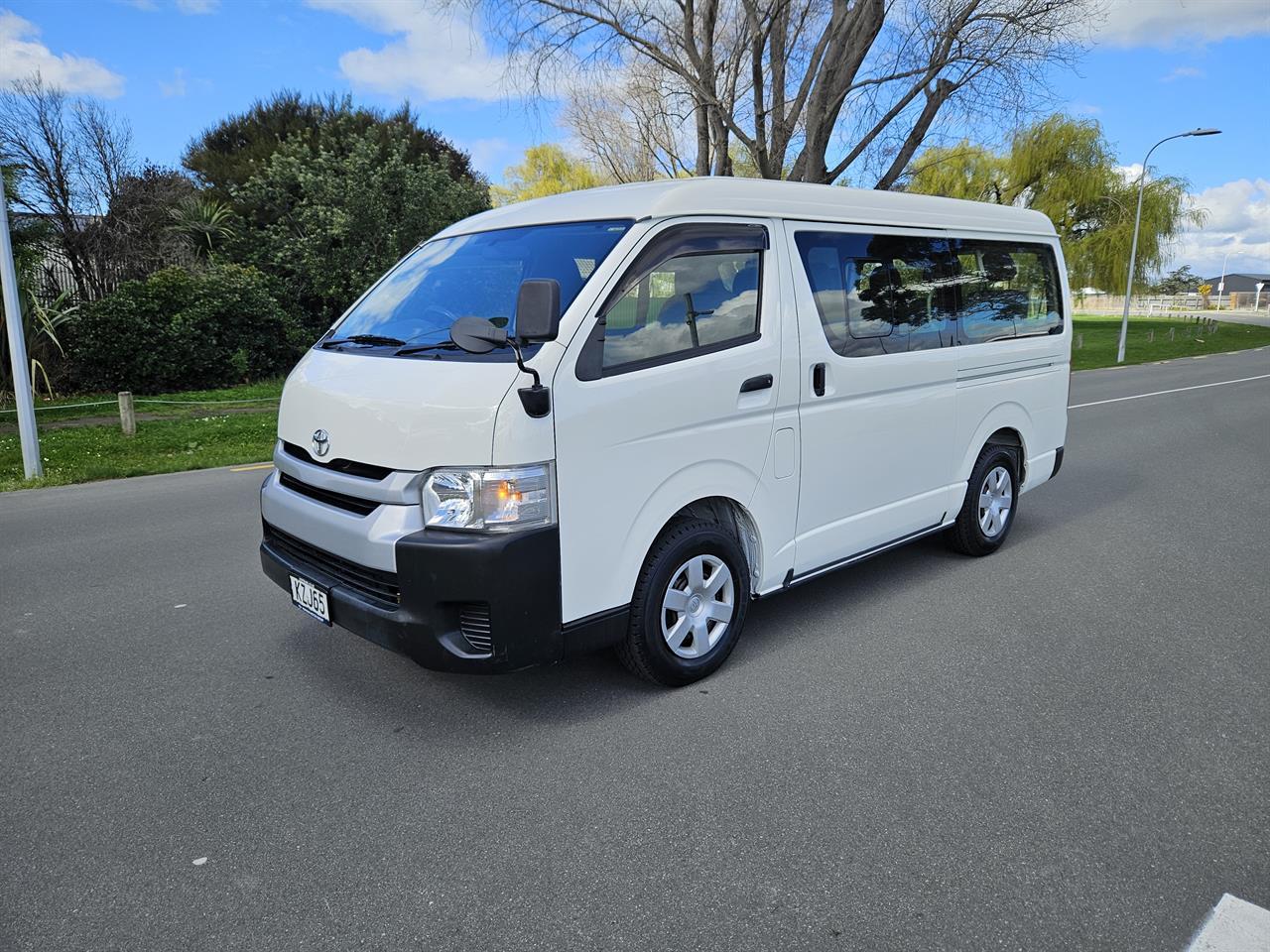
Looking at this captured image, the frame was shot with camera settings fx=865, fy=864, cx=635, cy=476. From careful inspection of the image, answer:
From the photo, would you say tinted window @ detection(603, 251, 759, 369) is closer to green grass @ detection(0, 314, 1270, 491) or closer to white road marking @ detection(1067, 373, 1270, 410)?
green grass @ detection(0, 314, 1270, 491)

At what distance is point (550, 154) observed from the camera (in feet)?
127

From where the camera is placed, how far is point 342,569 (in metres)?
3.42

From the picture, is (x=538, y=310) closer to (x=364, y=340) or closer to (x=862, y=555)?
(x=364, y=340)

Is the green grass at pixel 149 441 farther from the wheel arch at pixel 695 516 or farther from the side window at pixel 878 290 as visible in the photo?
the side window at pixel 878 290

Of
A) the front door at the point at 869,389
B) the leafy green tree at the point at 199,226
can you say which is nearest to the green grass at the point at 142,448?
the front door at the point at 869,389

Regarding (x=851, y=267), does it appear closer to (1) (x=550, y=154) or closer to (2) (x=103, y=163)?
(2) (x=103, y=163)

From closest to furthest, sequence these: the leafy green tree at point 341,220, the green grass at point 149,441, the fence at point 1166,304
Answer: the green grass at point 149,441
the leafy green tree at point 341,220
the fence at point 1166,304

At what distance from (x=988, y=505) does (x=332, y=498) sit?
13.5 ft

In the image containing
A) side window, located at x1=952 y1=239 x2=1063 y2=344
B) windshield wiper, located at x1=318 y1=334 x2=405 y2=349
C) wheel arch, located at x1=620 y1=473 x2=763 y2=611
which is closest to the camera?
wheel arch, located at x1=620 y1=473 x2=763 y2=611

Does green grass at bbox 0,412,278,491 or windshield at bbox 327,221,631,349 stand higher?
windshield at bbox 327,221,631,349

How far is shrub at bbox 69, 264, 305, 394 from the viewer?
14930 millimetres

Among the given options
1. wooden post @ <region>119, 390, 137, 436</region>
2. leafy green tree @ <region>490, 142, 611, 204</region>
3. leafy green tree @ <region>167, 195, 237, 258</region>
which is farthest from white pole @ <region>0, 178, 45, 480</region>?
leafy green tree @ <region>490, 142, 611, 204</region>

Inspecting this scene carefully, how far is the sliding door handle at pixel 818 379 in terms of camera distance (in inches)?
160

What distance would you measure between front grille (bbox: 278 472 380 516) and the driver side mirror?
89 centimetres
